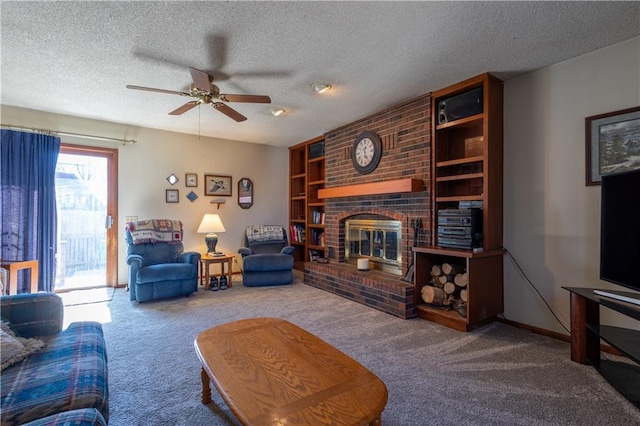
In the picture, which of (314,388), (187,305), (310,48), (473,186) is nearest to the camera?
(314,388)

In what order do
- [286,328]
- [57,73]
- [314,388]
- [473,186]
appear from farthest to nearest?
[473,186] < [57,73] < [286,328] < [314,388]

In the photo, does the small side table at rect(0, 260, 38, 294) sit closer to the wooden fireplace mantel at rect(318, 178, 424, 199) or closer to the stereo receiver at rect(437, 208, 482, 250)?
the wooden fireplace mantel at rect(318, 178, 424, 199)

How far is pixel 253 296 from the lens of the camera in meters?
3.90

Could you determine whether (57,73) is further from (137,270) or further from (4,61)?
(137,270)

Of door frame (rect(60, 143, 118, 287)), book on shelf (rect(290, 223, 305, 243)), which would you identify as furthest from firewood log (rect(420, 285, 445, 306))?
door frame (rect(60, 143, 118, 287))

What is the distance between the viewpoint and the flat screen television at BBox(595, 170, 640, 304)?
5.86 ft

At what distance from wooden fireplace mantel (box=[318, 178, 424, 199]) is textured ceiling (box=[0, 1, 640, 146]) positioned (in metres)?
0.98

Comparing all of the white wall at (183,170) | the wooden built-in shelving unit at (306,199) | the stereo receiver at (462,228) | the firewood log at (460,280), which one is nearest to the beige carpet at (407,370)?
the firewood log at (460,280)

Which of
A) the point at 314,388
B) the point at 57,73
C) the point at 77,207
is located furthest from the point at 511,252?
the point at 77,207

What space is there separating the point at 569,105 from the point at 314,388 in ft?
10.0

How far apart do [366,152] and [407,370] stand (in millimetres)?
2796

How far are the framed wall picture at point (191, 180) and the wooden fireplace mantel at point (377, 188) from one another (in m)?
2.20

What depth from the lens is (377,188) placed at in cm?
366

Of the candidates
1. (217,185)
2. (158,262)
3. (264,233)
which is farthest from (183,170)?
(264,233)
